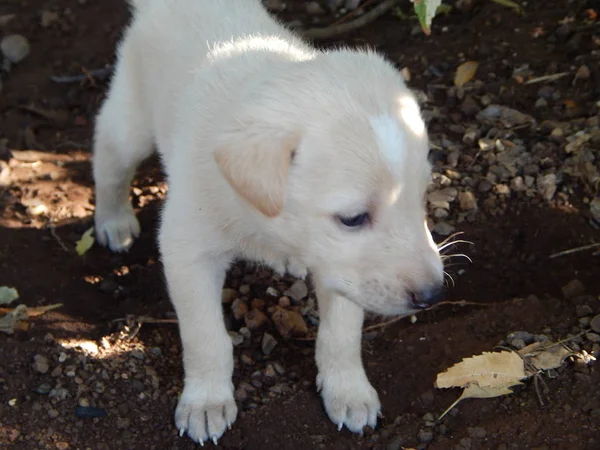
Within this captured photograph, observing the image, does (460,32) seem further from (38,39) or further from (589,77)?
(38,39)

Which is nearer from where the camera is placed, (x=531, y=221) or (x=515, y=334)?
(x=515, y=334)

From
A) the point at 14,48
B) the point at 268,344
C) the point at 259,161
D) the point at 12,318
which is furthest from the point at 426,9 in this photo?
the point at 14,48

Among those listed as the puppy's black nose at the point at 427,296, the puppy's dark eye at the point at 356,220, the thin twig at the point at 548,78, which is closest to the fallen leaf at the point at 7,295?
the puppy's dark eye at the point at 356,220

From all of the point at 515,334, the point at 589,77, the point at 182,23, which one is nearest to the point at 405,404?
the point at 515,334

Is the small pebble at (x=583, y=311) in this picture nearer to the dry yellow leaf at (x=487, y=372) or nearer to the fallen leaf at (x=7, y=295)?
the dry yellow leaf at (x=487, y=372)

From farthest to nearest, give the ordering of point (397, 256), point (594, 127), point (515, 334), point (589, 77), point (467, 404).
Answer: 1. point (589, 77)
2. point (594, 127)
3. point (515, 334)
4. point (467, 404)
5. point (397, 256)

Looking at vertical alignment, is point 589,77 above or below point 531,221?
above

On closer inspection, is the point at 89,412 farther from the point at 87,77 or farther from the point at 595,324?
the point at 87,77
